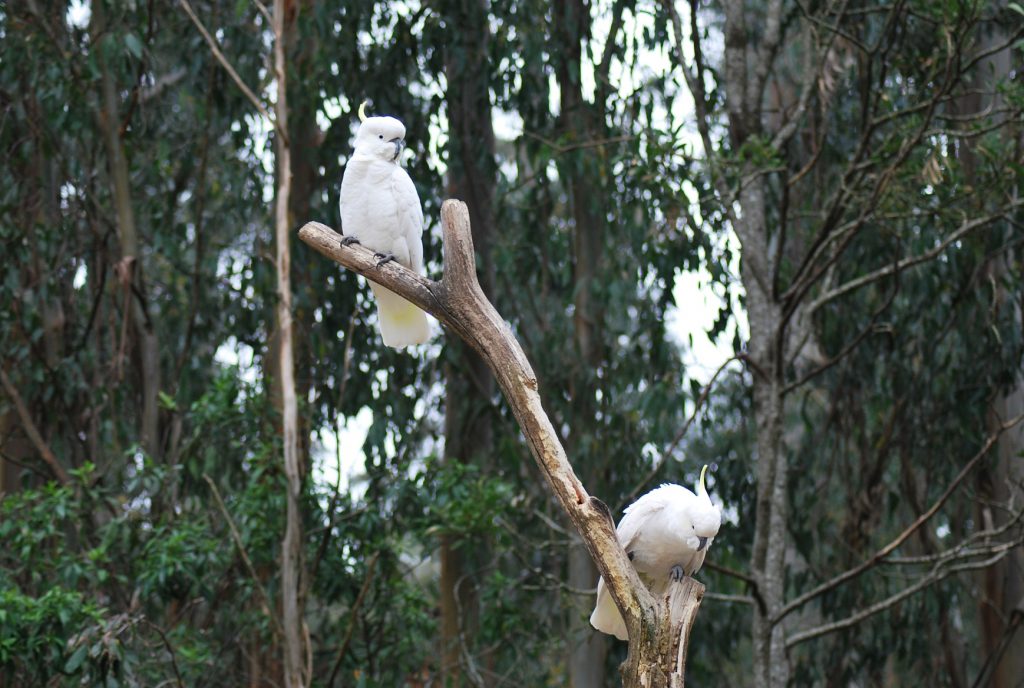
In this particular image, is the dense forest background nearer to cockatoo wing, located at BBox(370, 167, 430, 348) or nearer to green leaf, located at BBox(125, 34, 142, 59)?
green leaf, located at BBox(125, 34, 142, 59)

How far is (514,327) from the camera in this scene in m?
6.53

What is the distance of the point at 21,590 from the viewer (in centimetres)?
499

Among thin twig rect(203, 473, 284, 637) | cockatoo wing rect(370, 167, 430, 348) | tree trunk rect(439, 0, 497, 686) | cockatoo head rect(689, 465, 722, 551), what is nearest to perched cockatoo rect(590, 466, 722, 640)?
cockatoo head rect(689, 465, 722, 551)

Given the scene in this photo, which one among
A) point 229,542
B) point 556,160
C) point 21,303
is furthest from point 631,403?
point 21,303

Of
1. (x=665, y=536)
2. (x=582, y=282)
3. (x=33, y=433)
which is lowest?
(x=665, y=536)

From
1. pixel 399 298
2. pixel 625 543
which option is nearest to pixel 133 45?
pixel 399 298

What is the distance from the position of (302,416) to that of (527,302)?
191 centimetres

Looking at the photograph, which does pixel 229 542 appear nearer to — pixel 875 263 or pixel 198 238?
pixel 198 238

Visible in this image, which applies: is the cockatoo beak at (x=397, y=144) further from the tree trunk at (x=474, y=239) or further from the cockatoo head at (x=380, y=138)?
the tree trunk at (x=474, y=239)

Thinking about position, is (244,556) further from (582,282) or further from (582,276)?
(582,276)

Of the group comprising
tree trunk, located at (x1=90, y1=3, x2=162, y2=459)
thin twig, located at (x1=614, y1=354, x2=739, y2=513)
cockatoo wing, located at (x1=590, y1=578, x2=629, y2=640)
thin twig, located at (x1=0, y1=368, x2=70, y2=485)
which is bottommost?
cockatoo wing, located at (x1=590, y1=578, x2=629, y2=640)

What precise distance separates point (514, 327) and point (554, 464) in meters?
3.89

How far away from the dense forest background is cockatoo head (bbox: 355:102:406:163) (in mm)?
1237

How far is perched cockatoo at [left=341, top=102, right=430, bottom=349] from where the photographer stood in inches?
145
